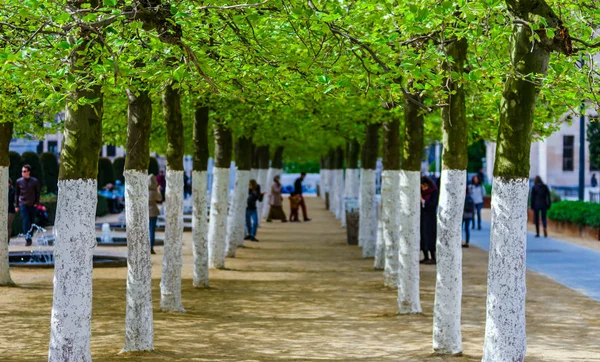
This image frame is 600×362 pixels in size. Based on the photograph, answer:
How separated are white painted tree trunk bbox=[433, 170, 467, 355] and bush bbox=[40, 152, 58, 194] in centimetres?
3103

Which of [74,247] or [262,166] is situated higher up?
[262,166]

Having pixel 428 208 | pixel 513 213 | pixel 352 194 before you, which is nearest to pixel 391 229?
pixel 428 208

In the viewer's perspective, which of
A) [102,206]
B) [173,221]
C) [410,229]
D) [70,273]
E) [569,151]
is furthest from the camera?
[569,151]

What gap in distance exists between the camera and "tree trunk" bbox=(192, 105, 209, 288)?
1802cm

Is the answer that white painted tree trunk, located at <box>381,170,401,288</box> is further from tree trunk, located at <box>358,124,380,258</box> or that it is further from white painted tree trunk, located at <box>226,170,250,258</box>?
white painted tree trunk, located at <box>226,170,250,258</box>

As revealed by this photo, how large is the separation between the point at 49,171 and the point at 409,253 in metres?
29.0

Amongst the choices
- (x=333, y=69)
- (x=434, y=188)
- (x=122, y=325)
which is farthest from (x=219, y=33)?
(x=434, y=188)

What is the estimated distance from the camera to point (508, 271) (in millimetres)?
9164

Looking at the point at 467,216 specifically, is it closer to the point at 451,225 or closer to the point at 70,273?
the point at 451,225

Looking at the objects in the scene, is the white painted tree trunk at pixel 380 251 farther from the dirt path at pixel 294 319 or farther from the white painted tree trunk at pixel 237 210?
the white painted tree trunk at pixel 237 210

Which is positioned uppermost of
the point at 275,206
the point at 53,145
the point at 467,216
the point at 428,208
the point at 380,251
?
the point at 53,145

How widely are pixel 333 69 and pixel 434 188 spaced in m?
12.8

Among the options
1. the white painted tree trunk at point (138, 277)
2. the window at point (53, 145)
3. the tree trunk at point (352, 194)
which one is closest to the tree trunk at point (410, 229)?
the white painted tree trunk at point (138, 277)

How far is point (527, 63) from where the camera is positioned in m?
9.16
